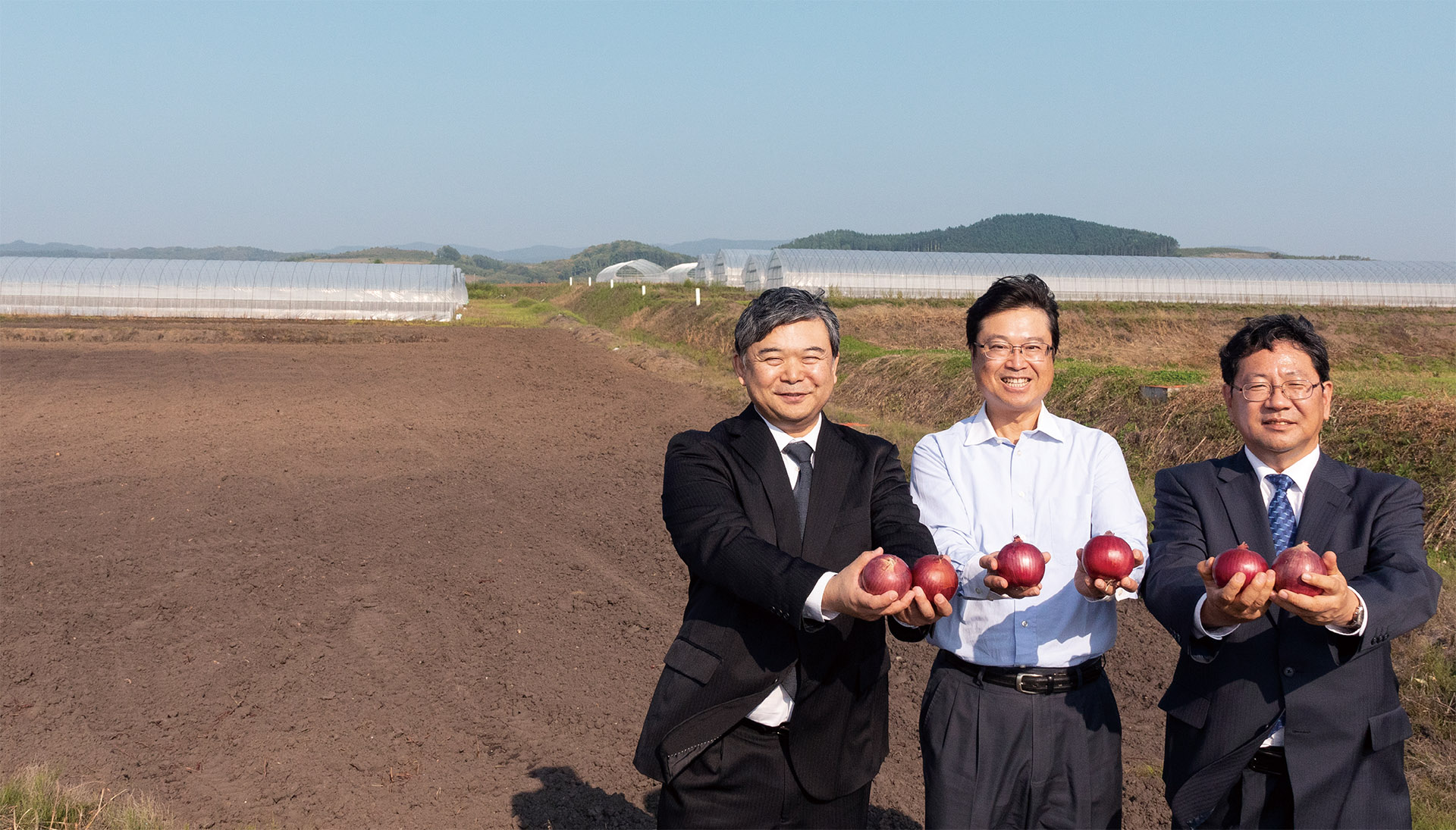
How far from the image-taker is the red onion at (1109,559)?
2205mm

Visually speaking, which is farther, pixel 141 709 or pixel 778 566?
pixel 141 709

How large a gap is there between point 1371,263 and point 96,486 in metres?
39.6

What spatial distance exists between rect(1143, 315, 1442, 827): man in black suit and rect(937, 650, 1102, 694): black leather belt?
240mm

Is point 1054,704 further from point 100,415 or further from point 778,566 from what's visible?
point 100,415

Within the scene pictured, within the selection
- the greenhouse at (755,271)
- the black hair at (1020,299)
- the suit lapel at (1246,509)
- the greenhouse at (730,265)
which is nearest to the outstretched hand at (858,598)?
the black hair at (1020,299)

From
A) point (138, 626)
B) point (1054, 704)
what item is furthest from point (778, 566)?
point (138, 626)

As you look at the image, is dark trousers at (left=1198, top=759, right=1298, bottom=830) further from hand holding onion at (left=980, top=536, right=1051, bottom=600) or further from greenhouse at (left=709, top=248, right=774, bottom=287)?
greenhouse at (left=709, top=248, right=774, bottom=287)

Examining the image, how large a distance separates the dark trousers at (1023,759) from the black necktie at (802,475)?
626mm

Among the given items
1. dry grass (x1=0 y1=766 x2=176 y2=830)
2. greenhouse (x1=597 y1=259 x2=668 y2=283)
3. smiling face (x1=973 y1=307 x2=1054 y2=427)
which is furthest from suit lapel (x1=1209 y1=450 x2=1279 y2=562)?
greenhouse (x1=597 y1=259 x2=668 y2=283)

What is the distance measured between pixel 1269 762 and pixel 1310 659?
278mm

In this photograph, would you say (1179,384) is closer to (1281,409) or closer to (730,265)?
(1281,409)

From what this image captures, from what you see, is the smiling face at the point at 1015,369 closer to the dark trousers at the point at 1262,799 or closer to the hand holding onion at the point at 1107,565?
the hand holding onion at the point at 1107,565

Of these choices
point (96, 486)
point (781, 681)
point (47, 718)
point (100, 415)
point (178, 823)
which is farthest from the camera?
point (100, 415)

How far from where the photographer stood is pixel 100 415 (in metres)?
14.4
